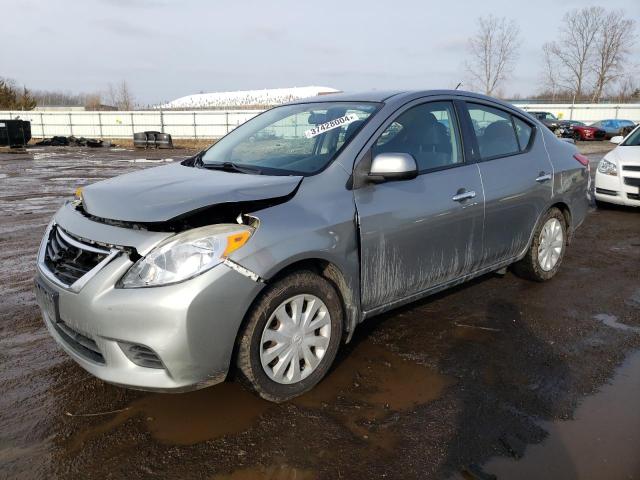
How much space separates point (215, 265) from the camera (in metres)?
2.48

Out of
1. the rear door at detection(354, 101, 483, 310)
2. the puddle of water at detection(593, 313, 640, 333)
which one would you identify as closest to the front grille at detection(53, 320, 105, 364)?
the rear door at detection(354, 101, 483, 310)

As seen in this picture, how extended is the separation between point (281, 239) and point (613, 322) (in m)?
2.94

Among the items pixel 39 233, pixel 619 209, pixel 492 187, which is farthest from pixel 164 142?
pixel 492 187

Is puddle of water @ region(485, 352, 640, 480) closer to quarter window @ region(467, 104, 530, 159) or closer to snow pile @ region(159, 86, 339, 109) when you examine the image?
quarter window @ region(467, 104, 530, 159)

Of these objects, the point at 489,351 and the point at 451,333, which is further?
the point at 451,333

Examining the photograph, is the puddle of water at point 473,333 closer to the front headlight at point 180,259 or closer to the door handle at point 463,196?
the door handle at point 463,196

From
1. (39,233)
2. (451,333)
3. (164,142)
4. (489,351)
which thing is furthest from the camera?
(164,142)

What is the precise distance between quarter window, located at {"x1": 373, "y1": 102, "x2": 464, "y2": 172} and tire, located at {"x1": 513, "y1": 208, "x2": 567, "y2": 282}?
142 centimetres

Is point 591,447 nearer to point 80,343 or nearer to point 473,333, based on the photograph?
point 473,333

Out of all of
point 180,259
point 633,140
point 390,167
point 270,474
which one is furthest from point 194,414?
point 633,140

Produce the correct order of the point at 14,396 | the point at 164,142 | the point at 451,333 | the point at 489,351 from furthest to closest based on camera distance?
the point at 164,142 < the point at 451,333 < the point at 489,351 < the point at 14,396

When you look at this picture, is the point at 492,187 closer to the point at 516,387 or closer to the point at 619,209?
the point at 516,387

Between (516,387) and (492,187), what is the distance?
5.22 feet

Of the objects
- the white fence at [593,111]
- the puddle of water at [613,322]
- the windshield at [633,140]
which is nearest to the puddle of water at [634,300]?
the puddle of water at [613,322]
